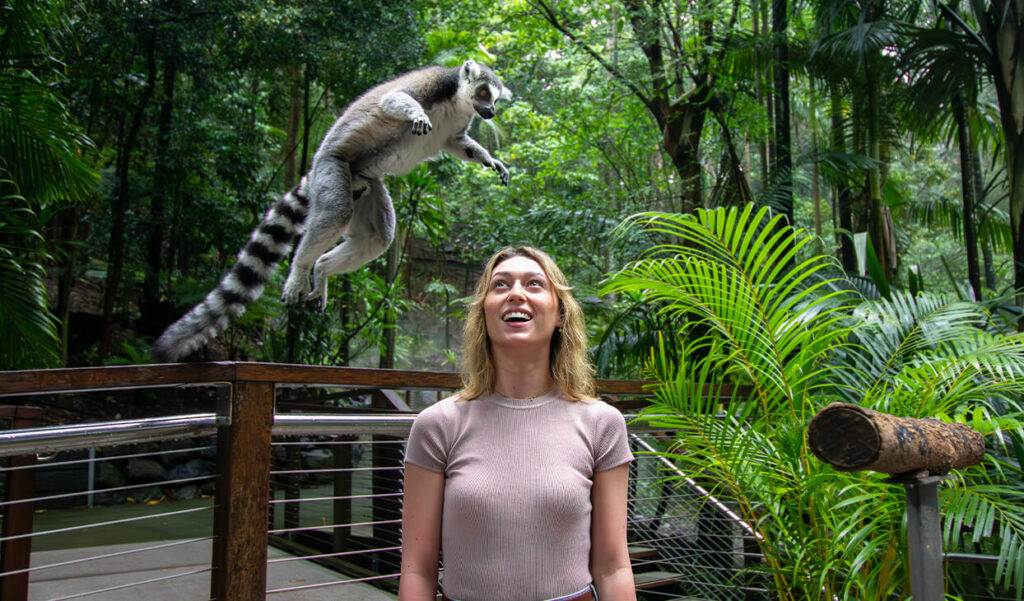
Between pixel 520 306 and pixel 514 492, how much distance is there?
313mm

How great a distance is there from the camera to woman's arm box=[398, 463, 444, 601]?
1169mm

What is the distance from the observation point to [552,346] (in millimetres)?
1377

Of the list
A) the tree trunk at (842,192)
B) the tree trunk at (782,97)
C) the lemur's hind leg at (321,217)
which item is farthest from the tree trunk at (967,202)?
the lemur's hind leg at (321,217)

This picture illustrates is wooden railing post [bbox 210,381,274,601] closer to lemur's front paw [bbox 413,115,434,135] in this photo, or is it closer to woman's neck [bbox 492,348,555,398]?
woman's neck [bbox 492,348,555,398]

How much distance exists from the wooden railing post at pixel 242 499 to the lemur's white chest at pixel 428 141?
1638 millimetres

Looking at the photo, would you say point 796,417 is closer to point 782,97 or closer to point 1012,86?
point 1012,86

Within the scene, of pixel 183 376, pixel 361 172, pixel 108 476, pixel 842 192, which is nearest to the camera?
pixel 183 376

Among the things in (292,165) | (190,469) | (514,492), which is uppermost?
(292,165)

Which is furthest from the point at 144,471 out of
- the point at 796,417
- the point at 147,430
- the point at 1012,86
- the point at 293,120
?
the point at 1012,86

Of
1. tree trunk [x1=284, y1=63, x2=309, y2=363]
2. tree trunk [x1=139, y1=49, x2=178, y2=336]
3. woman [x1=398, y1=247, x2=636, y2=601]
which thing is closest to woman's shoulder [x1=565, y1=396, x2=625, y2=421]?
woman [x1=398, y1=247, x2=636, y2=601]

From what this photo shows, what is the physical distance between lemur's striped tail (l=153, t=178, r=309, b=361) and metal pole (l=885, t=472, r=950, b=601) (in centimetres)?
191

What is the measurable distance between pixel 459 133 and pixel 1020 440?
2.46m

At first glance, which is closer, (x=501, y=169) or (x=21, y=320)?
(x=501, y=169)

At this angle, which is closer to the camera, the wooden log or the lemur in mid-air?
the wooden log
